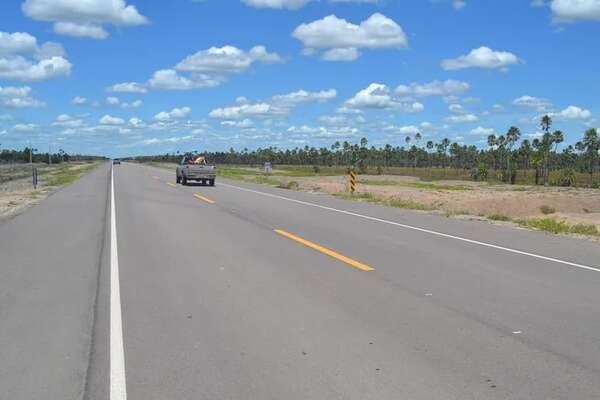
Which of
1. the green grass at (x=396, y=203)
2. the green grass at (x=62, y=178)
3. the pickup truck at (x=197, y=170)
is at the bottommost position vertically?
the green grass at (x=62, y=178)

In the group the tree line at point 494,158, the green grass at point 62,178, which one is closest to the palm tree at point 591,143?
the tree line at point 494,158

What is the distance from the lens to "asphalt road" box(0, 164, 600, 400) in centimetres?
486

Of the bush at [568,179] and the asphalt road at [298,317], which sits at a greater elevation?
the asphalt road at [298,317]

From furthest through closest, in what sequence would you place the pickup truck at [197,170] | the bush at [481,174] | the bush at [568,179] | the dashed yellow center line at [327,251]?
the bush at [481,174] < the bush at [568,179] < the pickup truck at [197,170] < the dashed yellow center line at [327,251]

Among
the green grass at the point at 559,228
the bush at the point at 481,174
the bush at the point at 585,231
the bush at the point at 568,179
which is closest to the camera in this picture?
the bush at the point at 585,231

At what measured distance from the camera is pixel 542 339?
5906 mm

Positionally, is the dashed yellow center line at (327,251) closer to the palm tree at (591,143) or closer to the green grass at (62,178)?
the green grass at (62,178)

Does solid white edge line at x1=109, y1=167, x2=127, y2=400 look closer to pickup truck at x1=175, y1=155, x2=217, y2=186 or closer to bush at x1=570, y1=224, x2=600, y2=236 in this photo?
bush at x1=570, y1=224, x2=600, y2=236

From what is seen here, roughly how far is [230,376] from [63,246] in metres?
→ 8.95

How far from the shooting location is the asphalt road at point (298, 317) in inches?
191

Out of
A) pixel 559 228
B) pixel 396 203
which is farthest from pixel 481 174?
pixel 559 228

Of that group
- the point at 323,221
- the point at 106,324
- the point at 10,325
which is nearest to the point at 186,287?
the point at 106,324

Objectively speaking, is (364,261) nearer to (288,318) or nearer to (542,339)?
(288,318)

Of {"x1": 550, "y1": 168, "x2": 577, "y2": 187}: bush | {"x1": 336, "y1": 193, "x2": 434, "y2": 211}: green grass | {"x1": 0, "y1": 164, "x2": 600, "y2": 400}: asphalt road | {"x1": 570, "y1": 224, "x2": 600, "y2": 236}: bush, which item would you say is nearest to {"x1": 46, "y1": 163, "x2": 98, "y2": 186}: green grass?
{"x1": 336, "y1": 193, "x2": 434, "y2": 211}: green grass
